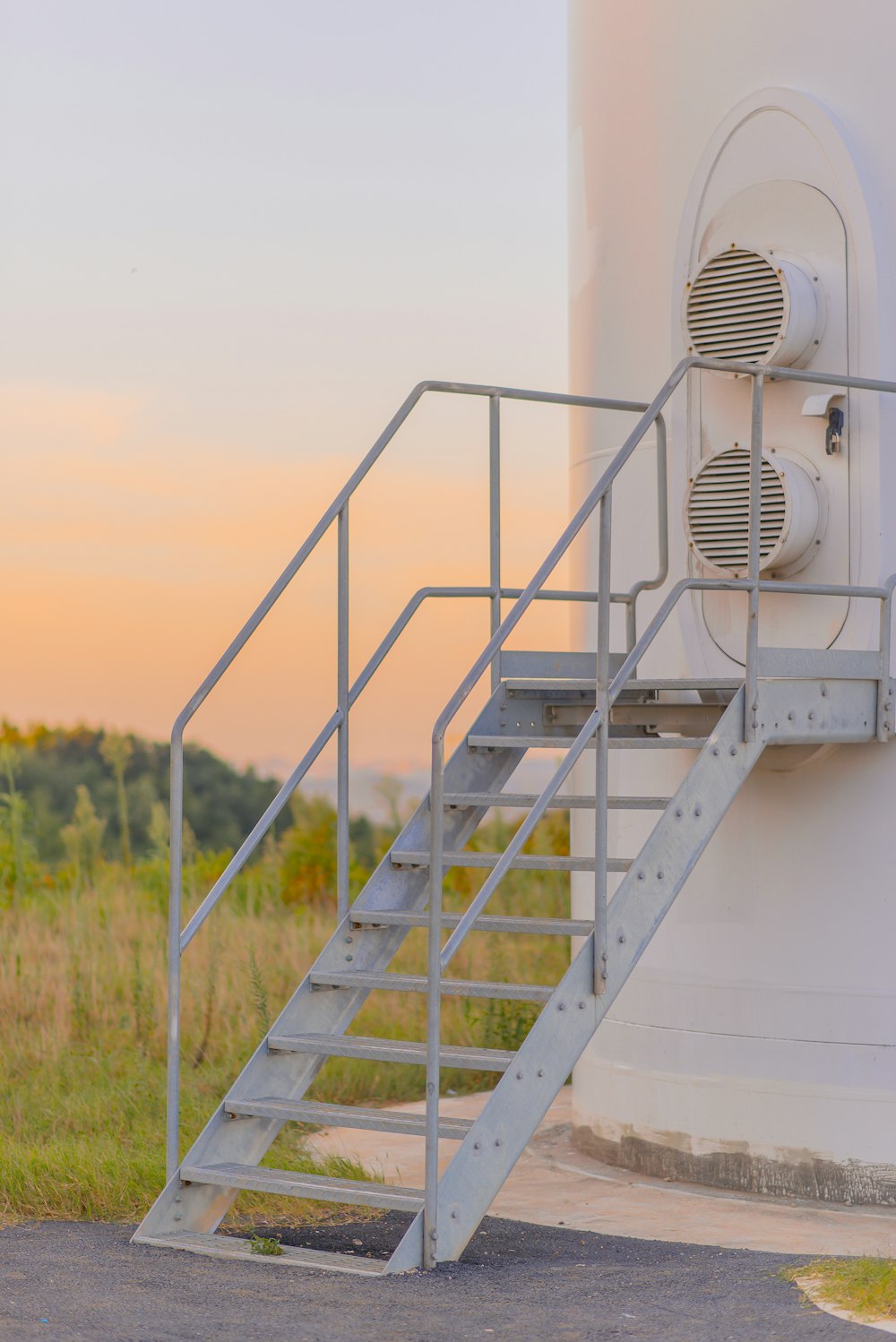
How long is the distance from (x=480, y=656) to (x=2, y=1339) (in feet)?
8.49

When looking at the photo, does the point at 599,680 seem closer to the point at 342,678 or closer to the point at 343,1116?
the point at 342,678

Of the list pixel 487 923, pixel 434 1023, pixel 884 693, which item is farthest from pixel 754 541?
pixel 434 1023

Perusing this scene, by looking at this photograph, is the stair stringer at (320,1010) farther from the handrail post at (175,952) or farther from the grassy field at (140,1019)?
the grassy field at (140,1019)

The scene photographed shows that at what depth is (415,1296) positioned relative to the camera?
17.1 ft

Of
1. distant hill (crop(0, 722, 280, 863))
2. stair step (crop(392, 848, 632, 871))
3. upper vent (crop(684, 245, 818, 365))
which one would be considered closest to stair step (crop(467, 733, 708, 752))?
stair step (crop(392, 848, 632, 871))

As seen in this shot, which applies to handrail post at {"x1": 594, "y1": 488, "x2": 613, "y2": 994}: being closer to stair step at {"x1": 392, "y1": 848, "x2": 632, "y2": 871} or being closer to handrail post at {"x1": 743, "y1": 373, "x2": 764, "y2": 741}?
stair step at {"x1": 392, "y1": 848, "x2": 632, "y2": 871}

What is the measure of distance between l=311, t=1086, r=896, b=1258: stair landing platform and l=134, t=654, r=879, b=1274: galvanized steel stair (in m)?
0.90

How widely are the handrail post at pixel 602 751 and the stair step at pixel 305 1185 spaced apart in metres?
0.90

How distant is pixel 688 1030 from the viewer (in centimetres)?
716

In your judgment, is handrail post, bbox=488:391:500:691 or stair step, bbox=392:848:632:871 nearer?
stair step, bbox=392:848:632:871

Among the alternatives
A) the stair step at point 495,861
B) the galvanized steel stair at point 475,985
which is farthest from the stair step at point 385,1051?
the stair step at point 495,861

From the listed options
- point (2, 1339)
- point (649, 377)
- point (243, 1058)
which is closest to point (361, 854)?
point (243, 1058)

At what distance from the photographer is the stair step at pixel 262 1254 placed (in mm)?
5516

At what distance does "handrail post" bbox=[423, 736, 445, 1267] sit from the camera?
5324mm
